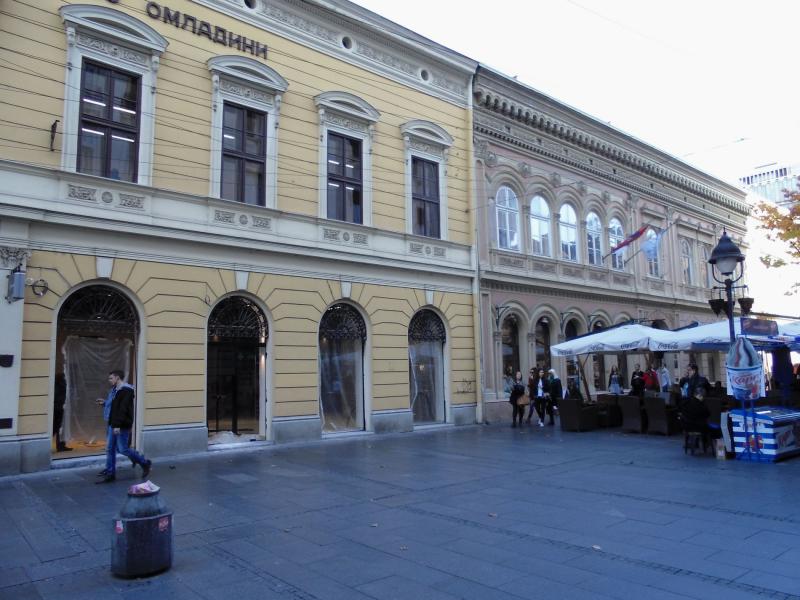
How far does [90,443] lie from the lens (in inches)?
506

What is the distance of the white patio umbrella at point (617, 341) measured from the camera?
16927mm

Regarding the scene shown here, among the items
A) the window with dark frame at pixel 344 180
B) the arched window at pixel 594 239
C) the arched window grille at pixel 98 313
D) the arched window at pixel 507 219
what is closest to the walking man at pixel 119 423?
the arched window grille at pixel 98 313

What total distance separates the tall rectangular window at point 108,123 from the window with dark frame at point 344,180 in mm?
5270

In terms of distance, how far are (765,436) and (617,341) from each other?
18.1ft

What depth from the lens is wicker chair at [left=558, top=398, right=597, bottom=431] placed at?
17922 millimetres

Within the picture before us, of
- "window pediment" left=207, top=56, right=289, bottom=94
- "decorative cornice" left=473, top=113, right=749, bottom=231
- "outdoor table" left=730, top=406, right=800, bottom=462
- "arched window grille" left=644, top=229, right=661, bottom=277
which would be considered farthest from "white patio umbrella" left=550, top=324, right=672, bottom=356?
"arched window grille" left=644, top=229, right=661, bottom=277

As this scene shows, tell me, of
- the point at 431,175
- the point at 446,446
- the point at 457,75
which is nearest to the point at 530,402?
the point at 446,446

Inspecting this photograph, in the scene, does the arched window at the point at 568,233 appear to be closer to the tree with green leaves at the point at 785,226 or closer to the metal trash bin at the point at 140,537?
the tree with green leaves at the point at 785,226

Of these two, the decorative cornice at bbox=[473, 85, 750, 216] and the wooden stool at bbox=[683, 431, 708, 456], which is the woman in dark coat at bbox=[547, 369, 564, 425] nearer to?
the wooden stool at bbox=[683, 431, 708, 456]

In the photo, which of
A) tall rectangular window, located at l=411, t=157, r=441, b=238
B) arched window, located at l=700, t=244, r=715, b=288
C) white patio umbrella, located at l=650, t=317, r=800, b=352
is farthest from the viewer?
arched window, located at l=700, t=244, r=715, b=288

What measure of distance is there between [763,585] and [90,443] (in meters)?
12.1

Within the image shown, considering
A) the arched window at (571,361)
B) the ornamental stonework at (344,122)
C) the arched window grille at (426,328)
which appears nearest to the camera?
the ornamental stonework at (344,122)

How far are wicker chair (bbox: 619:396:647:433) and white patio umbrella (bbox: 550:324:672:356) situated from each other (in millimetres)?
1453

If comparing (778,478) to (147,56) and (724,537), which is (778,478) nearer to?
(724,537)
